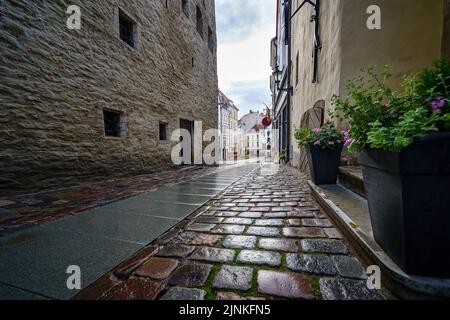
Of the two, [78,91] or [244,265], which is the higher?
[78,91]

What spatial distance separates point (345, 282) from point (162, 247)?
1.23 metres

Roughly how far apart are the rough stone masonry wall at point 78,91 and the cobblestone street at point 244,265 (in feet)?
10.3

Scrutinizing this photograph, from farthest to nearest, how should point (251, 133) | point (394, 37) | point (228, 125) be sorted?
point (251, 133) → point (228, 125) → point (394, 37)

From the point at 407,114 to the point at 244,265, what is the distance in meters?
1.19

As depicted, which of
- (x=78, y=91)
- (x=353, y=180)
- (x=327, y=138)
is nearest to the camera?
(x=353, y=180)

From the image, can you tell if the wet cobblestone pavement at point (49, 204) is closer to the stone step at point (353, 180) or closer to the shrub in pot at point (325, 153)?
the shrub in pot at point (325, 153)

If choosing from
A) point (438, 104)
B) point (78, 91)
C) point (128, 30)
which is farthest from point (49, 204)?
point (128, 30)

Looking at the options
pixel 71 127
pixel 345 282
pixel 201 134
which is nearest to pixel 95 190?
pixel 71 127

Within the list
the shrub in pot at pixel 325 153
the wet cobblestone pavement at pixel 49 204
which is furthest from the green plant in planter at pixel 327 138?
the wet cobblestone pavement at pixel 49 204

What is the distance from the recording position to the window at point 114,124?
4703 millimetres

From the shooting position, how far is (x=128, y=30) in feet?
17.9

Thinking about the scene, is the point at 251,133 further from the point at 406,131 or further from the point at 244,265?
the point at 406,131

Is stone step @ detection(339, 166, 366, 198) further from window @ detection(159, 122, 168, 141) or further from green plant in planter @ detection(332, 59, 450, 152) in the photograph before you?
window @ detection(159, 122, 168, 141)
